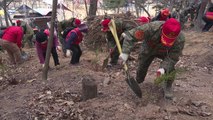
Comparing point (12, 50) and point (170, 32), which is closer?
point (170, 32)

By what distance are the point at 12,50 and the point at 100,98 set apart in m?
4.94

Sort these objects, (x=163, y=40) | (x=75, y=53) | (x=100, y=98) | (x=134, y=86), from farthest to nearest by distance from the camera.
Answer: (x=75, y=53), (x=100, y=98), (x=134, y=86), (x=163, y=40)

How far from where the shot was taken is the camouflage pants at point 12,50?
8562 mm

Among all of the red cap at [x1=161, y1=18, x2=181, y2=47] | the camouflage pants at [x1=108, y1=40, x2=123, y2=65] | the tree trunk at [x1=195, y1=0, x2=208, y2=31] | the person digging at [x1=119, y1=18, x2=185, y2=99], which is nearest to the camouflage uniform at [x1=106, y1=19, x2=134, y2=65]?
the camouflage pants at [x1=108, y1=40, x2=123, y2=65]

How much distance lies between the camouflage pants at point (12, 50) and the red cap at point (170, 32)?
572 cm

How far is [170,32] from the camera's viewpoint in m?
4.05

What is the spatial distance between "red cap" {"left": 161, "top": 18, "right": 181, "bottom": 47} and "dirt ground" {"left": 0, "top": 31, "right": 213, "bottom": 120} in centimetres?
49

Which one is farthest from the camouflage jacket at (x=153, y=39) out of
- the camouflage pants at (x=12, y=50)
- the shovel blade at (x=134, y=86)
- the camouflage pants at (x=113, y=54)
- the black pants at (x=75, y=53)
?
the camouflage pants at (x=12, y=50)

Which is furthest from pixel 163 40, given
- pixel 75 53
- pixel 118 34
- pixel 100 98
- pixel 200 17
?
pixel 200 17

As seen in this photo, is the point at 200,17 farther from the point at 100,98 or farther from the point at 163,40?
the point at 100,98

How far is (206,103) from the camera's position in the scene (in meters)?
4.74

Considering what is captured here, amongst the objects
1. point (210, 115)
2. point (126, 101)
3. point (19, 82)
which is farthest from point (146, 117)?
point (19, 82)

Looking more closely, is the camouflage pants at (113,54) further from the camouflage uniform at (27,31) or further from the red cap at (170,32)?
the camouflage uniform at (27,31)

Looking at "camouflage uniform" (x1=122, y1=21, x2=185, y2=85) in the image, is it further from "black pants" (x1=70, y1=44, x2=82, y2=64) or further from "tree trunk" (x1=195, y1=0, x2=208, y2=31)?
"tree trunk" (x1=195, y1=0, x2=208, y2=31)
